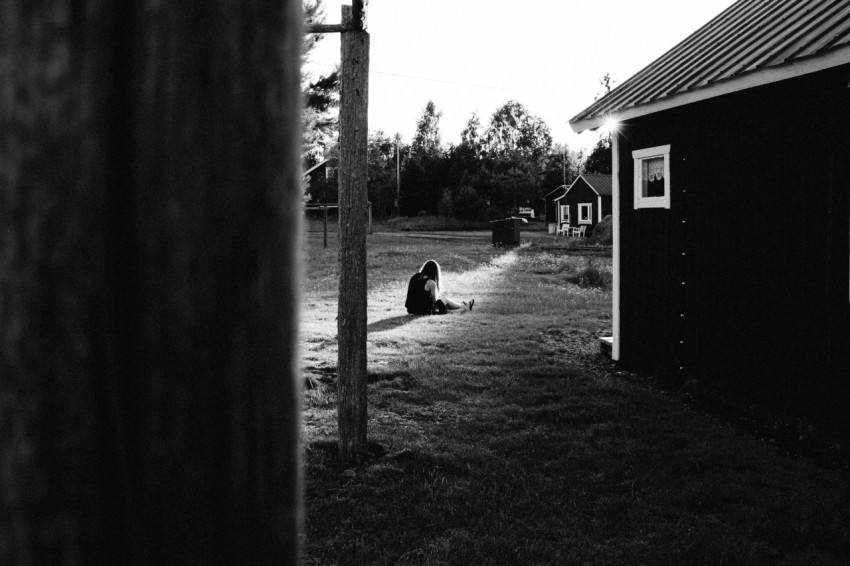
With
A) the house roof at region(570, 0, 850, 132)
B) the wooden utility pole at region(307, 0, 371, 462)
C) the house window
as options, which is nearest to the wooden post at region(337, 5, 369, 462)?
the wooden utility pole at region(307, 0, 371, 462)

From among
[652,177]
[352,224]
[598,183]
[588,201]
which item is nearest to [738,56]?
[652,177]

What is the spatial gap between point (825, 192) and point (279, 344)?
719cm

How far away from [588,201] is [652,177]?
152 feet

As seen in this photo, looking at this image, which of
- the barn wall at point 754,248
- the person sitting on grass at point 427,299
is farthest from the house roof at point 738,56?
the person sitting on grass at point 427,299

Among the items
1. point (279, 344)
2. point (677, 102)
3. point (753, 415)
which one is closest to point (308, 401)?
point (753, 415)

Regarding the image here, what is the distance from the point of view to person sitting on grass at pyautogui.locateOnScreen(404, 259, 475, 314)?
14.6 m

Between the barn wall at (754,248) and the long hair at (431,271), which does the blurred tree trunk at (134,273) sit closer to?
the barn wall at (754,248)

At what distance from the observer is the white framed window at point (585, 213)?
54447mm

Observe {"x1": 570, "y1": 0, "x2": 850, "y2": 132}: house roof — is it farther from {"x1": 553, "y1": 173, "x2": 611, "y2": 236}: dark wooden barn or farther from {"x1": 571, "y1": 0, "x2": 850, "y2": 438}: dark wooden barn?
{"x1": 553, "y1": 173, "x2": 611, "y2": 236}: dark wooden barn

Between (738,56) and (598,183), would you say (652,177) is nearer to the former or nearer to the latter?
(738,56)

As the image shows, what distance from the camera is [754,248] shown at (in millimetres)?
7551

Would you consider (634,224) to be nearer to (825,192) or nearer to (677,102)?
(677,102)

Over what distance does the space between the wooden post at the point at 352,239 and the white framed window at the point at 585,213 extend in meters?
50.0

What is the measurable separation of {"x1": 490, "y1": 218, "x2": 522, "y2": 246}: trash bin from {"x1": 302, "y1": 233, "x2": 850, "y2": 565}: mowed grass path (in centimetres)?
2786
